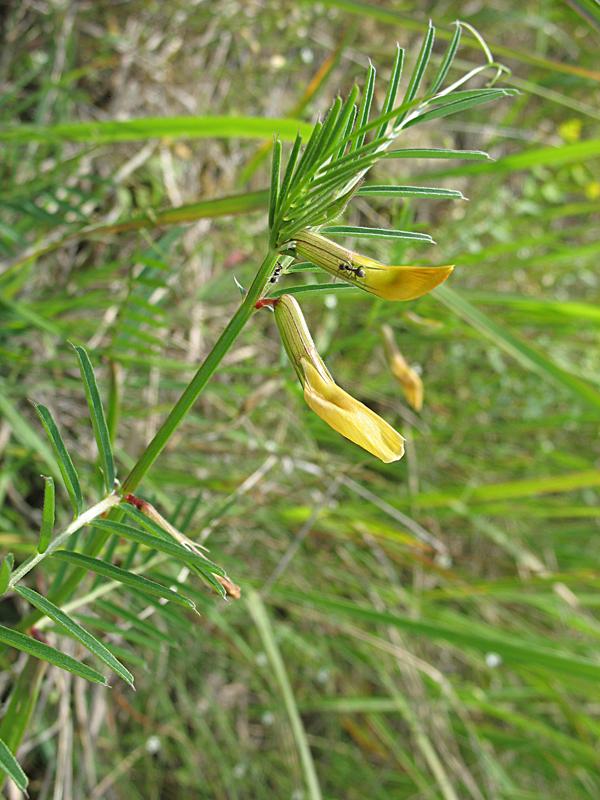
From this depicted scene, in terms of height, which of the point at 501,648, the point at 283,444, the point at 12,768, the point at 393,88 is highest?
the point at 283,444

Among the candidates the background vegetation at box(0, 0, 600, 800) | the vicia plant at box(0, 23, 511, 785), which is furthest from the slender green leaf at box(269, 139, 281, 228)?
the background vegetation at box(0, 0, 600, 800)

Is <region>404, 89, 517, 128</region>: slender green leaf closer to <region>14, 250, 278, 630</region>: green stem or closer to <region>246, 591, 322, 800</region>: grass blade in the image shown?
<region>14, 250, 278, 630</region>: green stem

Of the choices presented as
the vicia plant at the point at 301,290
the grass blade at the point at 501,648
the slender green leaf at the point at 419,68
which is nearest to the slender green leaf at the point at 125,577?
the vicia plant at the point at 301,290

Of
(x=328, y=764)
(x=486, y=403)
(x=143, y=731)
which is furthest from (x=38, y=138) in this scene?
(x=328, y=764)

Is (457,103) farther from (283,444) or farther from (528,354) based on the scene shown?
(283,444)

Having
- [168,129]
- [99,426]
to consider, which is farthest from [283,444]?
[99,426]

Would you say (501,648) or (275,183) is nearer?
(275,183)
